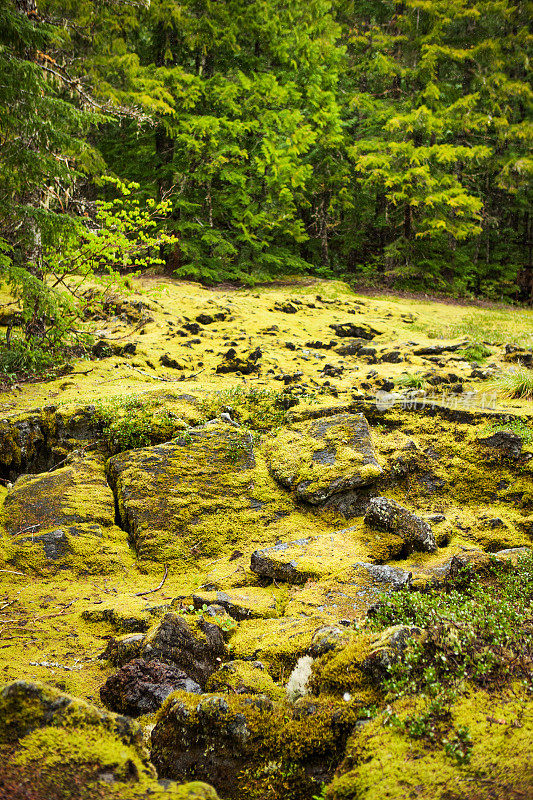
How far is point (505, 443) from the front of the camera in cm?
473

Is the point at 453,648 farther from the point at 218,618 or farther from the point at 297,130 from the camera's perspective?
the point at 297,130

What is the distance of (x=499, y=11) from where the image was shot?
20.2 metres

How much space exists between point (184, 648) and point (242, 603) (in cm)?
71

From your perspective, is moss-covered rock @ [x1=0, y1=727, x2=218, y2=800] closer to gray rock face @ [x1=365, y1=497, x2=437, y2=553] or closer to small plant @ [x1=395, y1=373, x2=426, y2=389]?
gray rock face @ [x1=365, y1=497, x2=437, y2=553]

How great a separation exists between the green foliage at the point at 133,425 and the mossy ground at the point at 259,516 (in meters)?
0.03

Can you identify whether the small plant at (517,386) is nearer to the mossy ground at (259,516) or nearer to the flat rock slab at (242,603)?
the mossy ground at (259,516)

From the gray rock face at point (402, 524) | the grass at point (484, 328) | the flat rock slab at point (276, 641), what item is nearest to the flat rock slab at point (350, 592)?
the flat rock slab at point (276, 641)

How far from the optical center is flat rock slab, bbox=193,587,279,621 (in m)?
3.10

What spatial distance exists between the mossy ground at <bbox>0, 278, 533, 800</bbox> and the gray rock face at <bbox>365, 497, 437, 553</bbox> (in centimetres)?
10

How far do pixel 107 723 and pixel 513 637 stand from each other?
197 centimetres

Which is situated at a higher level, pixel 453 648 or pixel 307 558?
pixel 453 648

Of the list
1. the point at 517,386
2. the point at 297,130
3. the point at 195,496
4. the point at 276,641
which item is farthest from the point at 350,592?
the point at 297,130

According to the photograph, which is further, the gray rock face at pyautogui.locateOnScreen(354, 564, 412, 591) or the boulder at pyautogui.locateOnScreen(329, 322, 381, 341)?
the boulder at pyautogui.locateOnScreen(329, 322, 381, 341)

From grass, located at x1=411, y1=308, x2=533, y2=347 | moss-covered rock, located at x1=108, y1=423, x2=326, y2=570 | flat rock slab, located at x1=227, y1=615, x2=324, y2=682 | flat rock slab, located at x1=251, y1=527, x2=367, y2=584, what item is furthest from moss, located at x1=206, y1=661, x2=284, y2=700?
→ grass, located at x1=411, y1=308, x2=533, y2=347
